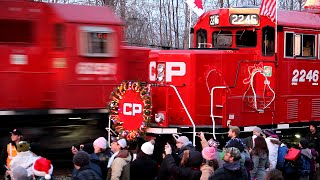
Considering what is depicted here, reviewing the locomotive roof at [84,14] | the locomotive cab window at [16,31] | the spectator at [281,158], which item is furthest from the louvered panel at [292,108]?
the locomotive cab window at [16,31]

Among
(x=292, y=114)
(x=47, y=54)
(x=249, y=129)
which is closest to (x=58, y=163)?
(x=47, y=54)

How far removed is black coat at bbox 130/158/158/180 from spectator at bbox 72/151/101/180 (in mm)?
1204

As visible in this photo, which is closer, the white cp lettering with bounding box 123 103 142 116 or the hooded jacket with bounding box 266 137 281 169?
the hooded jacket with bounding box 266 137 281 169

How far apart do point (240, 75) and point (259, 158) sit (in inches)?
163

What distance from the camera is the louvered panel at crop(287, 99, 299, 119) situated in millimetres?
14328

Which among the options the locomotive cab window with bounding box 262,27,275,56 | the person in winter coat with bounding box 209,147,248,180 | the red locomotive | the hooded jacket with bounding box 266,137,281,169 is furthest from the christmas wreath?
the person in winter coat with bounding box 209,147,248,180

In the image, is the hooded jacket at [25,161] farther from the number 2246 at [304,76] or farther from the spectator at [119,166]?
the number 2246 at [304,76]

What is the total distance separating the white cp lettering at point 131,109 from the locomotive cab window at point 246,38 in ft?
10.8

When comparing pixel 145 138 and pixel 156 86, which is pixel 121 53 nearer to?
pixel 156 86

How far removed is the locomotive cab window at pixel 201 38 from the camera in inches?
587

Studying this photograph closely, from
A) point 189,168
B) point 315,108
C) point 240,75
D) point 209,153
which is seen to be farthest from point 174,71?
point 189,168

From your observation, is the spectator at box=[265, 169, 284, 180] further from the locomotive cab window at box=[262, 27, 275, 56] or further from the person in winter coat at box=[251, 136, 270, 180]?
the locomotive cab window at box=[262, 27, 275, 56]

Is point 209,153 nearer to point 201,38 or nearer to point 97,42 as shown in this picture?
point 97,42

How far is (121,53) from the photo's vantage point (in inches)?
528
